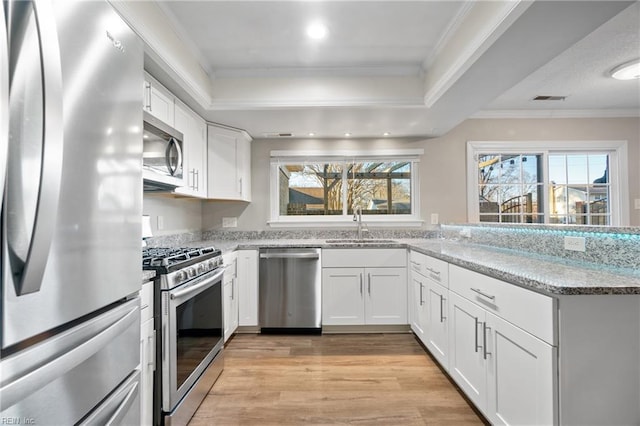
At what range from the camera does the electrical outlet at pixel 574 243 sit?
1.59m

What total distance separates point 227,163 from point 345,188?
1472 millimetres

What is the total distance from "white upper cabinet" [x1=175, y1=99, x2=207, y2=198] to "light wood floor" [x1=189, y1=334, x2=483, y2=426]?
150 centimetres

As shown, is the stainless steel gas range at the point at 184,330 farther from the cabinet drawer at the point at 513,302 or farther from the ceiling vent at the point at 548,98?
the ceiling vent at the point at 548,98

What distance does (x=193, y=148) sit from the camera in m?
2.70

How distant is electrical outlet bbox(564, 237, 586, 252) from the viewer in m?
1.59

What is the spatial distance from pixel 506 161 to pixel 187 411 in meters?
4.11

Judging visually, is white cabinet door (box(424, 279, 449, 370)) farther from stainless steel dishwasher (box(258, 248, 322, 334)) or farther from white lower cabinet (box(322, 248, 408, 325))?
stainless steel dishwasher (box(258, 248, 322, 334))

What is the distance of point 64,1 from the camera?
0.73m

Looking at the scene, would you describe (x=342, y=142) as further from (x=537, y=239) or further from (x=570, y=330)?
(x=570, y=330)

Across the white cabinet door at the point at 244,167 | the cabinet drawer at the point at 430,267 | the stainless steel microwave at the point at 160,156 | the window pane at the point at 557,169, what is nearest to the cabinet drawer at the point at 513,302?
the cabinet drawer at the point at 430,267

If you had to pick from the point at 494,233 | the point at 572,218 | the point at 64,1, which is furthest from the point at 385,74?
the point at 572,218

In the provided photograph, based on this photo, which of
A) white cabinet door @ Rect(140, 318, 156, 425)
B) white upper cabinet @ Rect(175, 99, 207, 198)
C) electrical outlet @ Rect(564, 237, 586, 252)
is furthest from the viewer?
white upper cabinet @ Rect(175, 99, 207, 198)

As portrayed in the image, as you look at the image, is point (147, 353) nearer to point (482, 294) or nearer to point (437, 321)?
point (482, 294)

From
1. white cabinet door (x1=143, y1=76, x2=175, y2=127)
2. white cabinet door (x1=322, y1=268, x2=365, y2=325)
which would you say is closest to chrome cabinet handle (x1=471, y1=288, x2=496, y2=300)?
white cabinet door (x1=322, y1=268, x2=365, y2=325)
